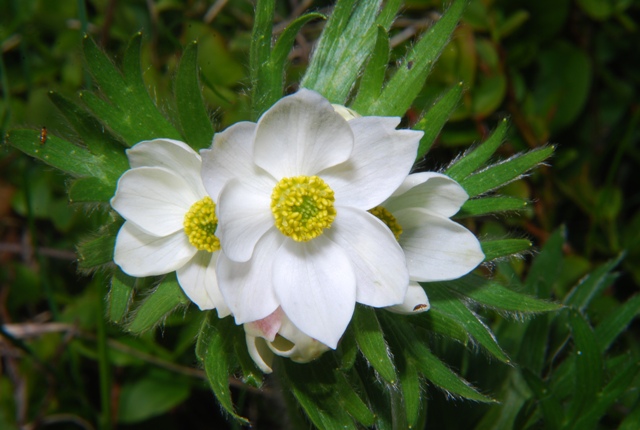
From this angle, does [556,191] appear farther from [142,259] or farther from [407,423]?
[142,259]

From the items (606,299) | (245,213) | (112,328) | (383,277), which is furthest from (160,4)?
(606,299)

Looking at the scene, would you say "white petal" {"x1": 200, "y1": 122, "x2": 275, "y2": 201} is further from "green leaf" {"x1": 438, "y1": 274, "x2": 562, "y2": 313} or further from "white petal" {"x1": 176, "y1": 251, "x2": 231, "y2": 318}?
"green leaf" {"x1": 438, "y1": 274, "x2": 562, "y2": 313}

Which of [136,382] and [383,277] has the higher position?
[383,277]

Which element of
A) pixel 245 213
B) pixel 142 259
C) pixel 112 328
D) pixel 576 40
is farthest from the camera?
pixel 576 40

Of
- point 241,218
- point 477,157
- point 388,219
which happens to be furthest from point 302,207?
point 477,157

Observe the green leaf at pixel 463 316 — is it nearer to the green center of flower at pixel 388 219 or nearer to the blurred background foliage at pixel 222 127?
the green center of flower at pixel 388 219

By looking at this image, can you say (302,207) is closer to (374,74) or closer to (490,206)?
(374,74)
